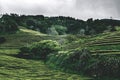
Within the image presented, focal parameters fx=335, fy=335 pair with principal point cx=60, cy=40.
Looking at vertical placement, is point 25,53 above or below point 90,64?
above

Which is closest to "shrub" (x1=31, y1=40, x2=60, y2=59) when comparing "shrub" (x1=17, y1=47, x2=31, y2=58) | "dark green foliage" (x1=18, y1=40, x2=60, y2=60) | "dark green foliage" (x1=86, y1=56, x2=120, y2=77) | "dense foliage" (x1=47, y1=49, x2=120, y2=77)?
"dark green foliage" (x1=18, y1=40, x2=60, y2=60)

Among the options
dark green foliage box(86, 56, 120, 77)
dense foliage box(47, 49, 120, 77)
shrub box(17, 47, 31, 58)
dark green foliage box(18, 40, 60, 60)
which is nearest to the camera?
dark green foliage box(86, 56, 120, 77)

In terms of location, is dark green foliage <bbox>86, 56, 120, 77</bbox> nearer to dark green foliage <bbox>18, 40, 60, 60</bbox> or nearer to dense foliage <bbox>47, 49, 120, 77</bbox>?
dense foliage <bbox>47, 49, 120, 77</bbox>

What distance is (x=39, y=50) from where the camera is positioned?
117m

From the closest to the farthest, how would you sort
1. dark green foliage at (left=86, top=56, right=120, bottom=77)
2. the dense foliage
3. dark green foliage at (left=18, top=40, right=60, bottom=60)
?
dark green foliage at (left=86, top=56, right=120, bottom=77) < the dense foliage < dark green foliage at (left=18, top=40, right=60, bottom=60)

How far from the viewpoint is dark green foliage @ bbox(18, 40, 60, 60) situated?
4572 inches

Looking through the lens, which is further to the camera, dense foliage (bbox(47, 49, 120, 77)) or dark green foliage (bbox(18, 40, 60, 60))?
dark green foliage (bbox(18, 40, 60, 60))

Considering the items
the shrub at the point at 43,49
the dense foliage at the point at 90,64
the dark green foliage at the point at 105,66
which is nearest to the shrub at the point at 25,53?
the shrub at the point at 43,49

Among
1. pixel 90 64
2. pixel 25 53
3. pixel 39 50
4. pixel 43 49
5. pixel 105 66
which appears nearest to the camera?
pixel 105 66

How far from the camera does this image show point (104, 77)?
6181 centimetres

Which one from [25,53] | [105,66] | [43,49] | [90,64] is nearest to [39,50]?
[43,49]

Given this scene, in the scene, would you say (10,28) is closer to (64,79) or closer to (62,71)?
(62,71)

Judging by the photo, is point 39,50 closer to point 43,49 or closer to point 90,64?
point 43,49

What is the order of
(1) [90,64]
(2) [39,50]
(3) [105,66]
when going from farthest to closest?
(2) [39,50]
(1) [90,64]
(3) [105,66]
